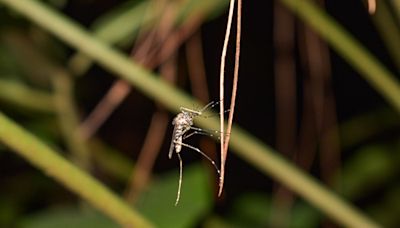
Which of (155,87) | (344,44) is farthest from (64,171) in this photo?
(344,44)

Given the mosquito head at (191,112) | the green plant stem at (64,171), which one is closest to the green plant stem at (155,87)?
the mosquito head at (191,112)

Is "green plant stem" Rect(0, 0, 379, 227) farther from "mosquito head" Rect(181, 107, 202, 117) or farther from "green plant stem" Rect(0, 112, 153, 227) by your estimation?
"green plant stem" Rect(0, 112, 153, 227)

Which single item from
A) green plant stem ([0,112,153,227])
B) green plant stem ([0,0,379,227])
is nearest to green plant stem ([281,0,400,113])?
green plant stem ([0,0,379,227])

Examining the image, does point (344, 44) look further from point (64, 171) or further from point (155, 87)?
point (64, 171)

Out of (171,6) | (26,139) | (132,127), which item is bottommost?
(26,139)

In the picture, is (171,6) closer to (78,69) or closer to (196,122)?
(196,122)

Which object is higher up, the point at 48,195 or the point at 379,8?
the point at 48,195

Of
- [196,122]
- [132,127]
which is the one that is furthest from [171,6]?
[132,127]
